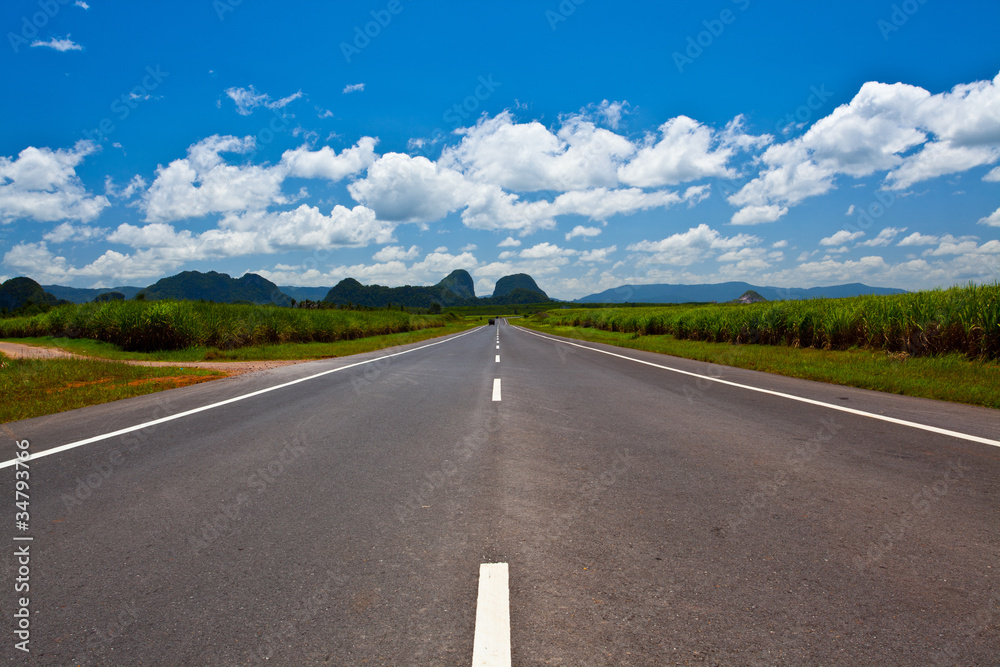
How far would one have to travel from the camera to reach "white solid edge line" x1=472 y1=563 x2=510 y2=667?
75.3 inches

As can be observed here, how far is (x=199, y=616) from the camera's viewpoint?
2242 millimetres

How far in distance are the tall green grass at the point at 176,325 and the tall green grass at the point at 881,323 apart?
22.6 m

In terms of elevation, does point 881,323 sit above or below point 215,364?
above

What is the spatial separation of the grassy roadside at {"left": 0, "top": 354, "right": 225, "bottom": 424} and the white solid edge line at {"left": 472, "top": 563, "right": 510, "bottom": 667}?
26.5ft

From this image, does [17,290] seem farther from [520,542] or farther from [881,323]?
Answer: [881,323]

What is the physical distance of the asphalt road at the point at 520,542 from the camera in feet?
6.70

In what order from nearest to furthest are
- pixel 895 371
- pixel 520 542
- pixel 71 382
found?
1. pixel 520 542
2. pixel 71 382
3. pixel 895 371

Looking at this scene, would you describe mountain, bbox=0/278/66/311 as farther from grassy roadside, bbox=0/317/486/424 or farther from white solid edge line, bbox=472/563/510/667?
white solid edge line, bbox=472/563/510/667

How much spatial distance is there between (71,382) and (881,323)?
2072cm

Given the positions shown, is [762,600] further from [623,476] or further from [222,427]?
[222,427]

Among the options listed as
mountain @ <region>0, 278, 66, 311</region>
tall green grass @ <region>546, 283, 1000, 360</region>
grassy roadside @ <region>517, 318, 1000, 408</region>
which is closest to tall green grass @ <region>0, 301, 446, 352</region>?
grassy roadside @ <region>517, 318, 1000, 408</region>

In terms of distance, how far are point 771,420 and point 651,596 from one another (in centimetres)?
489

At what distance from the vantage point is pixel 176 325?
2022 centimetres

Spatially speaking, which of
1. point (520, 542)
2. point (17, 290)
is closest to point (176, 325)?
point (520, 542)
